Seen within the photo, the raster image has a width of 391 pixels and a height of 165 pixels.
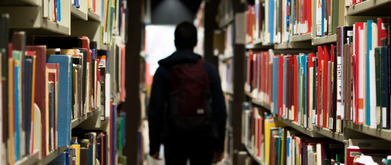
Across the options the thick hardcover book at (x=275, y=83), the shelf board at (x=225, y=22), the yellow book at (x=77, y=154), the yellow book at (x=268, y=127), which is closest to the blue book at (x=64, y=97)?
the yellow book at (x=77, y=154)

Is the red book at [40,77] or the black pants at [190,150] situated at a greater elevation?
the red book at [40,77]

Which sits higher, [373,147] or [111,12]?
[111,12]

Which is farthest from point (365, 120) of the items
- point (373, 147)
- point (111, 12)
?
point (111, 12)

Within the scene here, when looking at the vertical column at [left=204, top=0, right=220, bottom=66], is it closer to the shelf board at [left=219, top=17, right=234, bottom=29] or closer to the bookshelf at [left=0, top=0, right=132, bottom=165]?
the shelf board at [left=219, top=17, right=234, bottom=29]

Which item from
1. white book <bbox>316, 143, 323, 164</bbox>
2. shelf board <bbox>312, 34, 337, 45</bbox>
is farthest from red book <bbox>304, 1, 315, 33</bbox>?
white book <bbox>316, 143, 323, 164</bbox>

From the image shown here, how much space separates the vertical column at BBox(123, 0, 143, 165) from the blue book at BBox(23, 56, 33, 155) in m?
2.89

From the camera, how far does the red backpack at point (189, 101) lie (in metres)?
2.66

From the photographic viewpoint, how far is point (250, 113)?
3490mm

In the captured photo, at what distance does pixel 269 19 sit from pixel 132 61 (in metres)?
1.61

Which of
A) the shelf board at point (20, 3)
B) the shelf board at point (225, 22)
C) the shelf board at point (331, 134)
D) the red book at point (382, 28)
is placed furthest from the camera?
the shelf board at point (225, 22)

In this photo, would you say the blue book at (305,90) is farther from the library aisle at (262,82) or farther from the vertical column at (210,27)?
the vertical column at (210,27)

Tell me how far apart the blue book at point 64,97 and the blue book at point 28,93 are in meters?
0.27

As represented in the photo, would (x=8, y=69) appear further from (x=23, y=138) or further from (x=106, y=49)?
(x=106, y=49)

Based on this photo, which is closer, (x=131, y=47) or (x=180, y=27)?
(x=180, y=27)
